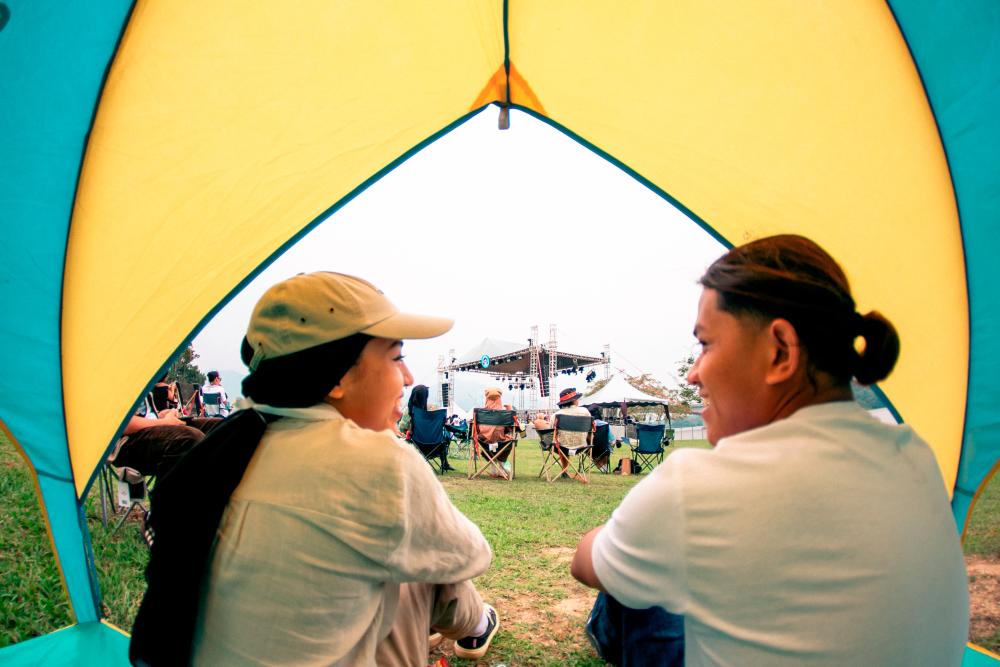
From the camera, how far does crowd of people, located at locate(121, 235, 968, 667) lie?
2.40 feet

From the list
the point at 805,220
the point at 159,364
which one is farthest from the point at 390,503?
the point at 805,220

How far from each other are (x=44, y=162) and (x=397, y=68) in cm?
128

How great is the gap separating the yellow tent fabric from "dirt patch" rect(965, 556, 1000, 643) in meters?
0.77

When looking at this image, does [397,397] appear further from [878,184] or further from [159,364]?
[878,184]

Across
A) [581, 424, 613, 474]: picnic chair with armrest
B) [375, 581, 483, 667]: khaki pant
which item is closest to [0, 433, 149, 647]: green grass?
[375, 581, 483, 667]: khaki pant

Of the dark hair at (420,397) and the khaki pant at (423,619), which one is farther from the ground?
the khaki pant at (423,619)

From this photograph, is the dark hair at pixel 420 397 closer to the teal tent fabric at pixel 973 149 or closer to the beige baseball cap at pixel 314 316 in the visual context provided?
the teal tent fabric at pixel 973 149

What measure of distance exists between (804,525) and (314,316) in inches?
37.2

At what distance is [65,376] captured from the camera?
2076 mm

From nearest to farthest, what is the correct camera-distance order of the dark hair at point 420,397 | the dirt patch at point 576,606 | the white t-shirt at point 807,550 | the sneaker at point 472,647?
the white t-shirt at point 807,550 < the sneaker at point 472,647 < the dirt patch at point 576,606 < the dark hair at point 420,397

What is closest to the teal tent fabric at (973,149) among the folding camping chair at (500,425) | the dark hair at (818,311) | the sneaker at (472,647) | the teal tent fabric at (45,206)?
the dark hair at (818,311)

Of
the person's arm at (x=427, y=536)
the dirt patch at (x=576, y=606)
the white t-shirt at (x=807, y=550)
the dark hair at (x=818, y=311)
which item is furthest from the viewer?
the dirt patch at (x=576, y=606)

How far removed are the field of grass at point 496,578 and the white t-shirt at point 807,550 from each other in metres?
1.51

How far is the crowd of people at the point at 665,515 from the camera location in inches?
28.8
